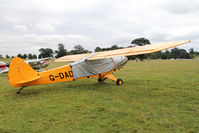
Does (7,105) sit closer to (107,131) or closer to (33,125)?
(33,125)

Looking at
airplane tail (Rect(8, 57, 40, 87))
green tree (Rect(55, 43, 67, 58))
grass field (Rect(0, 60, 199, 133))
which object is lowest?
grass field (Rect(0, 60, 199, 133))

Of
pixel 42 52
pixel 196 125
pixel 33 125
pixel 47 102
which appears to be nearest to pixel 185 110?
pixel 196 125

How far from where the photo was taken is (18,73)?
252 inches

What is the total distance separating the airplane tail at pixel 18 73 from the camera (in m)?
6.29

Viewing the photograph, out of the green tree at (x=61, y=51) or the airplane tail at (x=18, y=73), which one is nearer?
the airplane tail at (x=18, y=73)

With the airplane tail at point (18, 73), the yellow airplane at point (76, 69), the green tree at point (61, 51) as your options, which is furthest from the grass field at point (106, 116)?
the green tree at point (61, 51)

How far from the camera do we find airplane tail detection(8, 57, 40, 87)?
20.6ft

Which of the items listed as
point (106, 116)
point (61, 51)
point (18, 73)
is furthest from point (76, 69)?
point (61, 51)

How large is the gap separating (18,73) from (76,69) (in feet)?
8.77

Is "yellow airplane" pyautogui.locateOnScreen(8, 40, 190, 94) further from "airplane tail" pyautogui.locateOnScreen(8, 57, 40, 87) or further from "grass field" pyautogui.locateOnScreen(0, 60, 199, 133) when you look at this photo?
"grass field" pyautogui.locateOnScreen(0, 60, 199, 133)

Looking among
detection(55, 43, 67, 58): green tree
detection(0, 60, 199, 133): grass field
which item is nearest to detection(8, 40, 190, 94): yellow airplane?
detection(0, 60, 199, 133): grass field

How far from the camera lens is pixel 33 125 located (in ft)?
12.1

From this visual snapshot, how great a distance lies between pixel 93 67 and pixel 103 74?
0.85 m

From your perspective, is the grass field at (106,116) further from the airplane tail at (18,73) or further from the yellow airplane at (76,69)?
the yellow airplane at (76,69)
